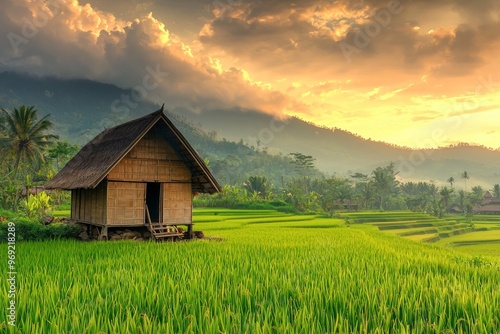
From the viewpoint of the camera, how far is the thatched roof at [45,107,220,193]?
35.9 feet

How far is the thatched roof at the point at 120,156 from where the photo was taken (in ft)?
35.9

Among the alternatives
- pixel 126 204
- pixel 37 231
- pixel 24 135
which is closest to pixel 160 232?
pixel 126 204

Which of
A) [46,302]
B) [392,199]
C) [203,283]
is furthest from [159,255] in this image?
[392,199]

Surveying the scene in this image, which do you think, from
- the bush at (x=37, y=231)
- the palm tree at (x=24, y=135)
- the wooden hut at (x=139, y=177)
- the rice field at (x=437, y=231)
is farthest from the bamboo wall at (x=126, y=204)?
the rice field at (x=437, y=231)

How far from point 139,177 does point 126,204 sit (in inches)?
34.3

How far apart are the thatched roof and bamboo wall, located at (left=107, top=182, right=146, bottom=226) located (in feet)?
2.69

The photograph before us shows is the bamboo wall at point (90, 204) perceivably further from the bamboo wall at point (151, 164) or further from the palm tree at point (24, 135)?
the palm tree at point (24, 135)

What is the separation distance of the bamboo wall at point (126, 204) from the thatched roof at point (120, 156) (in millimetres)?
821

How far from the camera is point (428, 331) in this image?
10.8ft

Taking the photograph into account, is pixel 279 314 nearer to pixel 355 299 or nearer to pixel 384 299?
pixel 355 299

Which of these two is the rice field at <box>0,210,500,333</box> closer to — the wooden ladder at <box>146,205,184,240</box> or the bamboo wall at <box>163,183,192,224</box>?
the wooden ladder at <box>146,205,184,240</box>

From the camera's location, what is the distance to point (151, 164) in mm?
12039

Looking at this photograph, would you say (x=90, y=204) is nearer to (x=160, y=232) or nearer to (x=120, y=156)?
(x=160, y=232)

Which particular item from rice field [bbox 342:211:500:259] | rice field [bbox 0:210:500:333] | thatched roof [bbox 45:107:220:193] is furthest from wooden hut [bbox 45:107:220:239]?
rice field [bbox 342:211:500:259]
